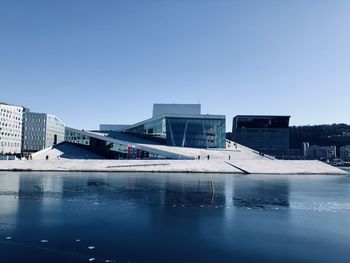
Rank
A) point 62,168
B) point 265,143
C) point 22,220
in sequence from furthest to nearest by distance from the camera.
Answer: point 265,143 → point 62,168 → point 22,220

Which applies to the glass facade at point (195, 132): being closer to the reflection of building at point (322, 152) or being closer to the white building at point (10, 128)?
the white building at point (10, 128)

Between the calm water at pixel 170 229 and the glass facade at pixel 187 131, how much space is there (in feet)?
151

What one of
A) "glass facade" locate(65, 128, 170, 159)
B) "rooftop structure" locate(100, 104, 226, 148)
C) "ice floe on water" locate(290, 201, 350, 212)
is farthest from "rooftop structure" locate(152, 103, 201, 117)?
"ice floe on water" locate(290, 201, 350, 212)

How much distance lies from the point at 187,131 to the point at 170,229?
55.8m

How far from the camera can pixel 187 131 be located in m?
67.9

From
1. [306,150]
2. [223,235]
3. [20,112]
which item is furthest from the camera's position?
[306,150]

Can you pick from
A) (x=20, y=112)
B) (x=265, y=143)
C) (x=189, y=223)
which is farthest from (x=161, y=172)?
(x=265, y=143)

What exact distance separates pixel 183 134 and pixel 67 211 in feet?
172

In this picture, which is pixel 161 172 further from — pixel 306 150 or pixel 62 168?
pixel 306 150

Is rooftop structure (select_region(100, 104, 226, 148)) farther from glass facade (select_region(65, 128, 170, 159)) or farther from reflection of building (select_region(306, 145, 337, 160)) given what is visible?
reflection of building (select_region(306, 145, 337, 160))

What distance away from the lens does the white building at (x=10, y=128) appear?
12231cm

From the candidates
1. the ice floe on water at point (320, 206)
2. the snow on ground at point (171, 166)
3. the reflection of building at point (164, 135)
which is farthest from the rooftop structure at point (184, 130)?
the ice floe on water at point (320, 206)

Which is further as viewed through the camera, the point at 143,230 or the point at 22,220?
the point at 22,220

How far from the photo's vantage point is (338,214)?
1608cm
